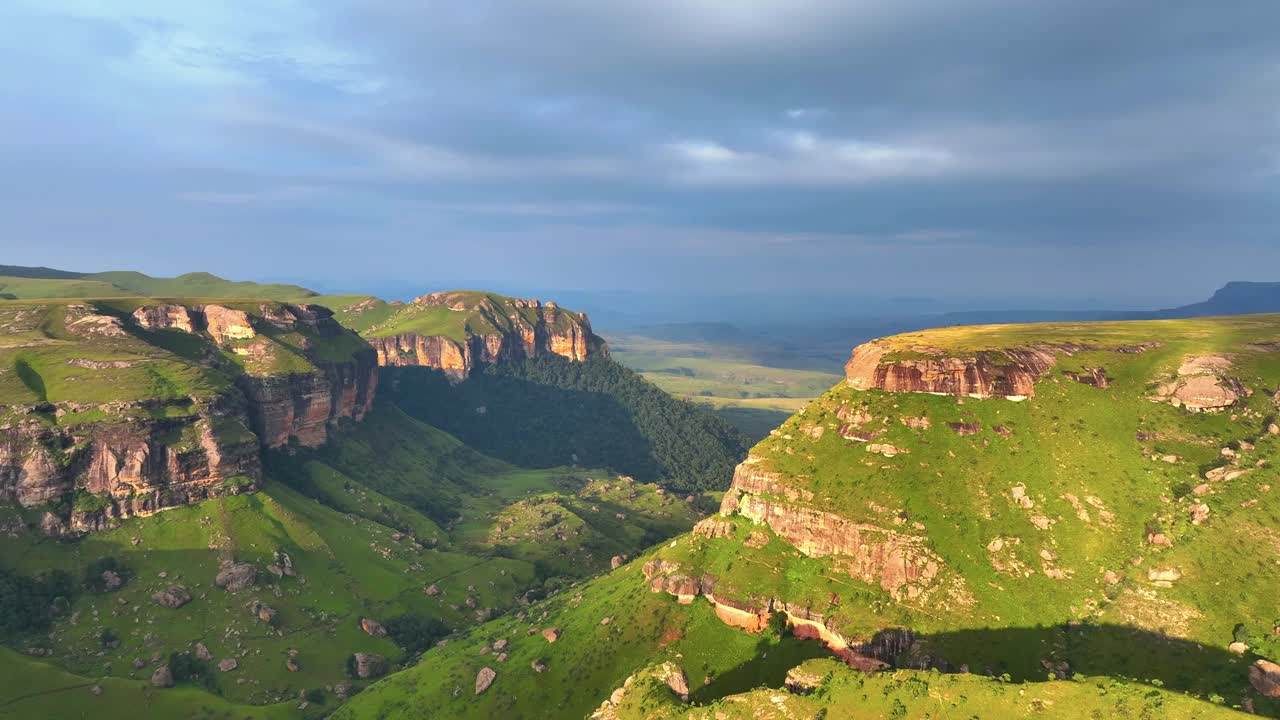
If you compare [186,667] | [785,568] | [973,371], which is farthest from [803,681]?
[186,667]

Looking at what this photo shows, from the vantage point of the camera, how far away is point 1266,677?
72438 millimetres

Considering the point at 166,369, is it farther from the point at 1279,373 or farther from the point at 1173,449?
the point at 1279,373

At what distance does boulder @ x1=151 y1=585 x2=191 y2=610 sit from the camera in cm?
13250

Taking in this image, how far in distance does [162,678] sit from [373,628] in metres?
37.9

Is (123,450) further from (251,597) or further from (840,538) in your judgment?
(840,538)

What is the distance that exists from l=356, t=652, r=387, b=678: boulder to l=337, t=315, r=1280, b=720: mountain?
1403 cm

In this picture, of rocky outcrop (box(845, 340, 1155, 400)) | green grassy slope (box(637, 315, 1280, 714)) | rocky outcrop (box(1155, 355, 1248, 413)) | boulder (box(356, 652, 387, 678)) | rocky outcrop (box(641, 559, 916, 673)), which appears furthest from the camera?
boulder (box(356, 652, 387, 678))

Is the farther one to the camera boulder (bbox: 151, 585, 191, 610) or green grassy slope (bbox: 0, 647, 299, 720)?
boulder (bbox: 151, 585, 191, 610)

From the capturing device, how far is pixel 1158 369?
115375mm

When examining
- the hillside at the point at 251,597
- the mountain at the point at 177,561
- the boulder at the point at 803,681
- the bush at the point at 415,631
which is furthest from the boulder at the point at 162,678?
the boulder at the point at 803,681

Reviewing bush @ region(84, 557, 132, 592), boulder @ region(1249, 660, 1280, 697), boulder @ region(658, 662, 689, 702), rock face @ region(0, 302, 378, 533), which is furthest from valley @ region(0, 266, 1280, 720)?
bush @ region(84, 557, 132, 592)

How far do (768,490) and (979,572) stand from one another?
32.5 m

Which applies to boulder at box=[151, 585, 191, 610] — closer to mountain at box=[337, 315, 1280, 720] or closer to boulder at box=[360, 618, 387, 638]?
boulder at box=[360, 618, 387, 638]

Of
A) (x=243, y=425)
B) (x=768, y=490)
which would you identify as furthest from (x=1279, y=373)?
(x=243, y=425)
